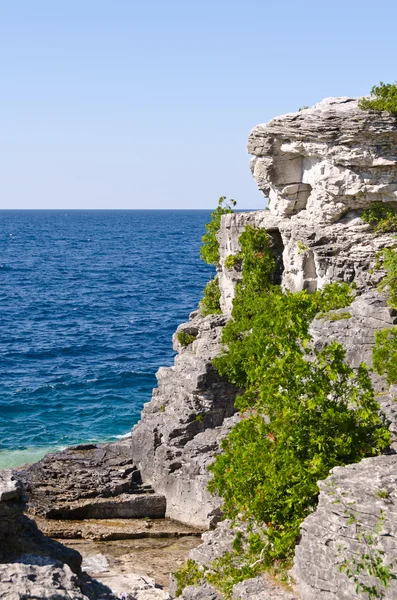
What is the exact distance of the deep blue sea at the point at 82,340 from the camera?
52.8 meters

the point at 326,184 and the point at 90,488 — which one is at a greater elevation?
the point at 326,184

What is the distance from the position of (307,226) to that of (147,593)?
63.1 ft

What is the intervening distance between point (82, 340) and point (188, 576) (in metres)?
52.5

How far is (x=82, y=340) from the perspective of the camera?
77.1m

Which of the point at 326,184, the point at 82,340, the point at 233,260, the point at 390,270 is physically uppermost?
the point at 326,184

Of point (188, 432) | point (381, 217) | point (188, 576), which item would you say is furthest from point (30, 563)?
point (381, 217)

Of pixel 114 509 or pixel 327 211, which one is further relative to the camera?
pixel 327 211

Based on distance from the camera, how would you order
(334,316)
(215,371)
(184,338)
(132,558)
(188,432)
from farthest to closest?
(184,338), (215,371), (188,432), (132,558), (334,316)

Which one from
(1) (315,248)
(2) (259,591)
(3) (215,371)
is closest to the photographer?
(2) (259,591)

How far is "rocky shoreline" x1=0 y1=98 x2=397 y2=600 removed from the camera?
31.0m

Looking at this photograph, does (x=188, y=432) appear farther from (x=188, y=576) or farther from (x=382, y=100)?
(x=382, y=100)

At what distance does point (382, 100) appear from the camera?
34812 millimetres

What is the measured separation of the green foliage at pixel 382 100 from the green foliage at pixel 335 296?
826 centimetres

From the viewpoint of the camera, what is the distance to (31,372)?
211 ft
